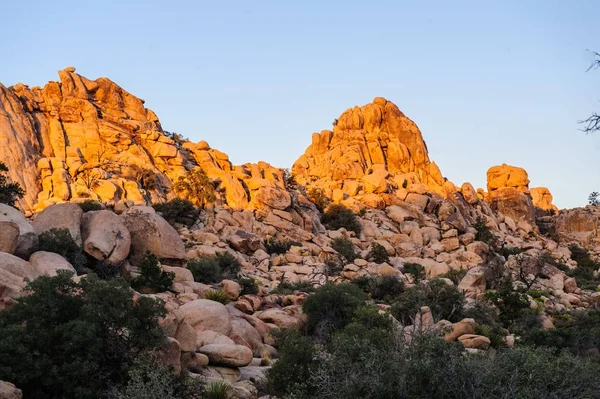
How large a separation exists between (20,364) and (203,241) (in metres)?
28.5

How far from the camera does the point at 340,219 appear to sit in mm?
53125

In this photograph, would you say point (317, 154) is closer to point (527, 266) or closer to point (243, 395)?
point (527, 266)

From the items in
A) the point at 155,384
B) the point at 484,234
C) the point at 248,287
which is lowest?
the point at 155,384

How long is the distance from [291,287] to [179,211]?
1630cm

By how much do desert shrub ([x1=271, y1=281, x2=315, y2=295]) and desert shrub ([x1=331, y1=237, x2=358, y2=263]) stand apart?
1171 centimetres

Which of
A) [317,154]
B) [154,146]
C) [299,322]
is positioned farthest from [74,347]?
[317,154]

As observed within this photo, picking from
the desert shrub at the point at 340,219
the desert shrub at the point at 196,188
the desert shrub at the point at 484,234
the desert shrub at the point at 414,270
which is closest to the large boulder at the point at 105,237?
the desert shrub at the point at 414,270

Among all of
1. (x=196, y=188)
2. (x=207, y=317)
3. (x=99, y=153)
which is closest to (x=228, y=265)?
(x=207, y=317)

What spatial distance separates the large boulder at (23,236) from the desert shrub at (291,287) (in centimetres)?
1112

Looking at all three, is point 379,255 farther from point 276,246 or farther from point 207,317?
point 207,317

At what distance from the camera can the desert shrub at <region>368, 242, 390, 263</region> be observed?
44656 millimetres

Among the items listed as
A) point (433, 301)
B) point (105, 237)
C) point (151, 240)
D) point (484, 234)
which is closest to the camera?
point (105, 237)

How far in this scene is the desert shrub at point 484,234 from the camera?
187ft

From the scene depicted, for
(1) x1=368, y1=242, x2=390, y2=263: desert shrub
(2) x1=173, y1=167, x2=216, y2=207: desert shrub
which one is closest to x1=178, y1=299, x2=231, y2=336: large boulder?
(1) x1=368, y1=242, x2=390, y2=263: desert shrub
